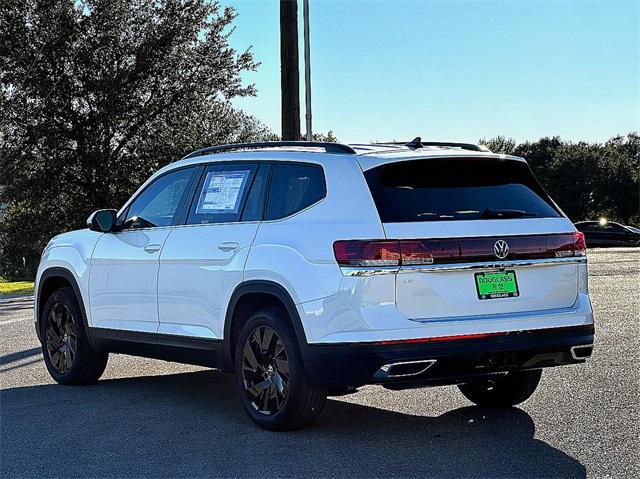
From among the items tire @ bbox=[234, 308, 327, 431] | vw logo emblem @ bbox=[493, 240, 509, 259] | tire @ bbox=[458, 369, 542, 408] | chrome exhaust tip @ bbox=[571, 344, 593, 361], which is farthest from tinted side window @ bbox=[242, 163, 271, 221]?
chrome exhaust tip @ bbox=[571, 344, 593, 361]

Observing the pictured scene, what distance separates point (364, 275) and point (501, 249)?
93 centimetres

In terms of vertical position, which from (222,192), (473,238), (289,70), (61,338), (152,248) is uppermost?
(289,70)

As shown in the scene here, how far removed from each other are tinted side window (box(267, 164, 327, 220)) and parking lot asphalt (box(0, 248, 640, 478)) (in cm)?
152

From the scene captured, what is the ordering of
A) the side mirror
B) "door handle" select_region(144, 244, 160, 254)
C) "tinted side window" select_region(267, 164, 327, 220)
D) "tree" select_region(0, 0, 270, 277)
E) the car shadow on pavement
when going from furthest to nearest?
"tree" select_region(0, 0, 270, 277) → the side mirror → "door handle" select_region(144, 244, 160, 254) → "tinted side window" select_region(267, 164, 327, 220) → the car shadow on pavement

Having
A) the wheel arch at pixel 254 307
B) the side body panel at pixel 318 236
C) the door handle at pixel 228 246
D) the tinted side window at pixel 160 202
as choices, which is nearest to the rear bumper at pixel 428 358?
the wheel arch at pixel 254 307

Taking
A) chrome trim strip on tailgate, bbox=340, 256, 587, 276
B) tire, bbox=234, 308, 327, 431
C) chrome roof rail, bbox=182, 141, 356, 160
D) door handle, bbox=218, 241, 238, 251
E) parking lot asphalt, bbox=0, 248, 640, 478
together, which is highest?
chrome roof rail, bbox=182, 141, 356, 160

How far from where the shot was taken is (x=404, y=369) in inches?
252

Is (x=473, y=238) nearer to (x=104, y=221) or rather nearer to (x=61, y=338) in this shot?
(x=104, y=221)

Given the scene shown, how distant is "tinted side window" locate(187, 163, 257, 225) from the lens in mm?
7699

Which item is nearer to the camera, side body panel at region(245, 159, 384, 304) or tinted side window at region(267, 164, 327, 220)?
side body panel at region(245, 159, 384, 304)

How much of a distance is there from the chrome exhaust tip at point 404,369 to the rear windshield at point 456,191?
879 millimetres

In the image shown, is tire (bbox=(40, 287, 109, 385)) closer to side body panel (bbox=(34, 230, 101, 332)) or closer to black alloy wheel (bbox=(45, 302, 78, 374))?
black alloy wheel (bbox=(45, 302, 78, 374))

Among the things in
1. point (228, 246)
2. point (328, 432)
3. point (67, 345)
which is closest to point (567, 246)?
point (328, 432)

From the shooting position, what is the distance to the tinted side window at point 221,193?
7699 mm
